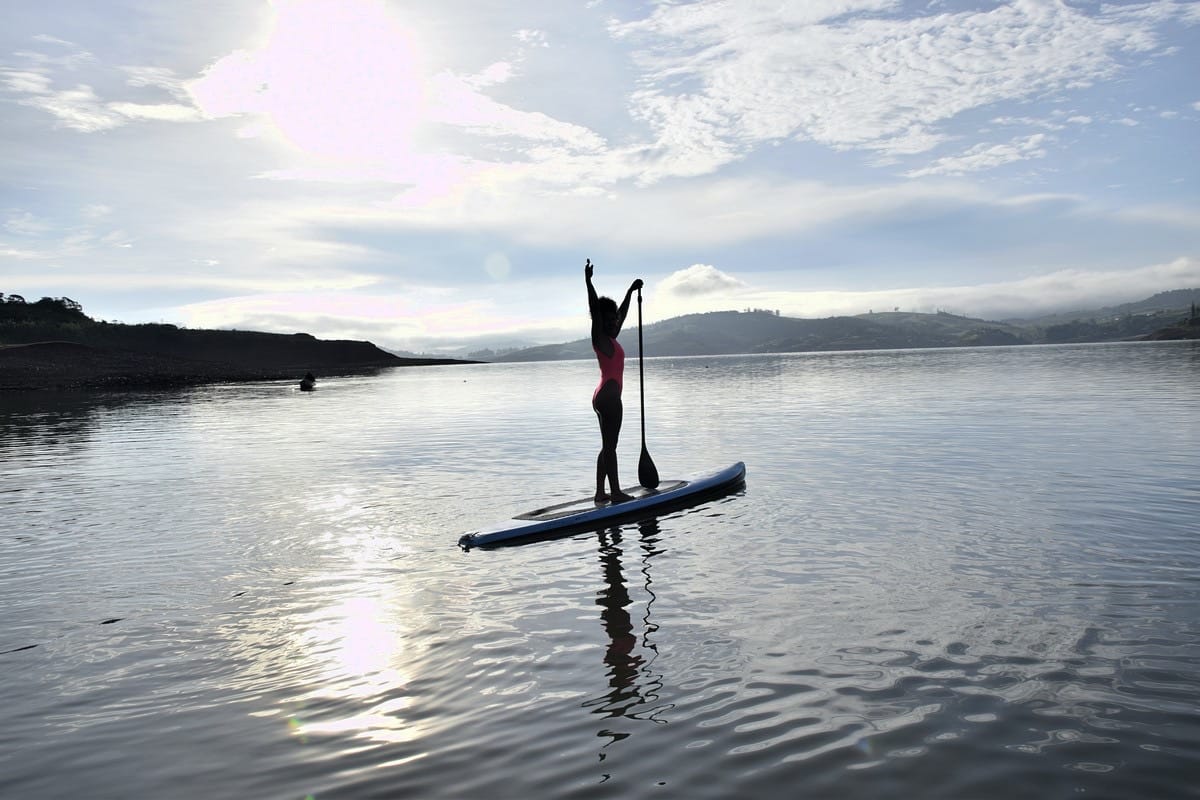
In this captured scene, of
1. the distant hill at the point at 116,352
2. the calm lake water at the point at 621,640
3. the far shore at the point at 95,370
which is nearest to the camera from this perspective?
the calm lake water at the point at 621,640

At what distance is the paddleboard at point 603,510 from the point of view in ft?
42.4

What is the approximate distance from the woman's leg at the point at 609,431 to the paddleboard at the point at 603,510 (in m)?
0.32

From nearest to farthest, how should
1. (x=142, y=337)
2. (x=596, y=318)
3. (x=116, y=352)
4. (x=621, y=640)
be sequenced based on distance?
(x=621, y=640), (x=596, y=318), (x=116, y=352), (x=142, y=337)

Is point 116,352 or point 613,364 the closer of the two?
point 613,364

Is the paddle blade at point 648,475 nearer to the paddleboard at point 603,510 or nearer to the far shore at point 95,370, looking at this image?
the paddleboard at point 603,510

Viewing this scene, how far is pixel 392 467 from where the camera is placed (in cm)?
2367

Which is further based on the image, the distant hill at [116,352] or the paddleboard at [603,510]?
the distant hill at [116,352]

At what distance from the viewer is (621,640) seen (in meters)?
8.16

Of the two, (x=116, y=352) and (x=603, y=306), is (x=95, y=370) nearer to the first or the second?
(x=116, y=352)

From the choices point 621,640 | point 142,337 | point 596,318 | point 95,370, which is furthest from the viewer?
point 142,337

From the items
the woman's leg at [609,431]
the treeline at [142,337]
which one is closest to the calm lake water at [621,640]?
the woman's leg at [609,431]

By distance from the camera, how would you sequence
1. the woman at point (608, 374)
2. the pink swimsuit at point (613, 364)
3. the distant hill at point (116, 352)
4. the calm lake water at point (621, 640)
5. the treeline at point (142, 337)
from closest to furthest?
the calm lake water at point (621, 640)
the woman at point (608, 374)
the pink swimsuit at point (613, 364)
the distant hill at point (116, 352)
the treeline at point (142, 337)

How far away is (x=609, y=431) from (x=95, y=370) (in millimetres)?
107777

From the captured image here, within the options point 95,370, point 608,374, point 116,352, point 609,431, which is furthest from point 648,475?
point 116,352
